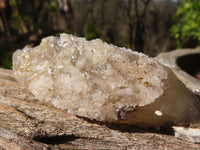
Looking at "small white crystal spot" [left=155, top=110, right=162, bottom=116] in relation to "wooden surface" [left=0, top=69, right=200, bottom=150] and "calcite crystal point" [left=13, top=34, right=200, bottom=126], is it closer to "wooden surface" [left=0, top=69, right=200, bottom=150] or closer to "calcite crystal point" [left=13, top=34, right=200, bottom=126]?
"calcite crystal point" [left=13, top=34, right=200, bottom=126]

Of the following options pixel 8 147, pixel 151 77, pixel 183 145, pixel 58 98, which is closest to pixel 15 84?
pixel 58 98

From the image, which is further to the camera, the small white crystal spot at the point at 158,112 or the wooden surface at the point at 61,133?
the small white crystal spot at the point at 158,112

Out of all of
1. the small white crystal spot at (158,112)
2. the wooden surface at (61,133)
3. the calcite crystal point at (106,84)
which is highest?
the calcite crystal point at (106,84)

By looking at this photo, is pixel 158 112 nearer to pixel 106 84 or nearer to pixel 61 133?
pixel 106 84

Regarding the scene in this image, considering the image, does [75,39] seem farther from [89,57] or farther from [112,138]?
[112,138]

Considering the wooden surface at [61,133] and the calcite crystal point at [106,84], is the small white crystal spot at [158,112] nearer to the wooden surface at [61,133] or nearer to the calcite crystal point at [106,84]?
the calcite crystal point at [106,84]

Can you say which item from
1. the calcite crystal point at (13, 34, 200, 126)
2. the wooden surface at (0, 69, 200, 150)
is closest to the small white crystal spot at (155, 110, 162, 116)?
the calcite crystal point at (13, 34, 200, 126)

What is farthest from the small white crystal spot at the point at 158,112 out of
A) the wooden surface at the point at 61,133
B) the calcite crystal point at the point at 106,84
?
the wooden surface at the point at 61,133
